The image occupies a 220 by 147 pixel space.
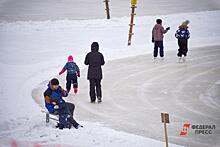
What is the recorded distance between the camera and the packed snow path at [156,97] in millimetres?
13078

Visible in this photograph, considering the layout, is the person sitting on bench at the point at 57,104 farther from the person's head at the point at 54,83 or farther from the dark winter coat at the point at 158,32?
the dark winter coat at the point at 158,32

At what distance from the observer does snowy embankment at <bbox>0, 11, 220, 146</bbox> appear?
11680 mm

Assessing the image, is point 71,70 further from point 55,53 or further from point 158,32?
point 55,53

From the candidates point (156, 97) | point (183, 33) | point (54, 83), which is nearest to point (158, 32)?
point (183, 33)

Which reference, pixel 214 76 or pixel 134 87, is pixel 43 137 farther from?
pixel 214 76

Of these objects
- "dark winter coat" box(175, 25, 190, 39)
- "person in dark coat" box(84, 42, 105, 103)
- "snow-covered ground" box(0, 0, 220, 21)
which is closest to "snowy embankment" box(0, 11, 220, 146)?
"person in dark coat" box(84, 42, 105, 103)

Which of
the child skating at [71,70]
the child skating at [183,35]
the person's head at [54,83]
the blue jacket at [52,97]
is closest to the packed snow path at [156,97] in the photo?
the child skating at [71,70]

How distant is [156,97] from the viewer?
15852mm

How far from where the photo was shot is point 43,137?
1148cm

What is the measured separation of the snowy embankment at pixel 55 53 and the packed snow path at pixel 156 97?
34.3 inches

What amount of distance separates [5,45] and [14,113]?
34.3 feet

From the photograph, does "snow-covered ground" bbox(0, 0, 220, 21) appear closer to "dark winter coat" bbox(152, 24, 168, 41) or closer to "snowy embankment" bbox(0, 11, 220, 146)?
"snowy embankment" bbox(0, 11, 220, 146)

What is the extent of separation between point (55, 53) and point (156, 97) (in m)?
8.11

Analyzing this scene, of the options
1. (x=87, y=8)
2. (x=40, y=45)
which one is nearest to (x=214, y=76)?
(x=40, y=45)
